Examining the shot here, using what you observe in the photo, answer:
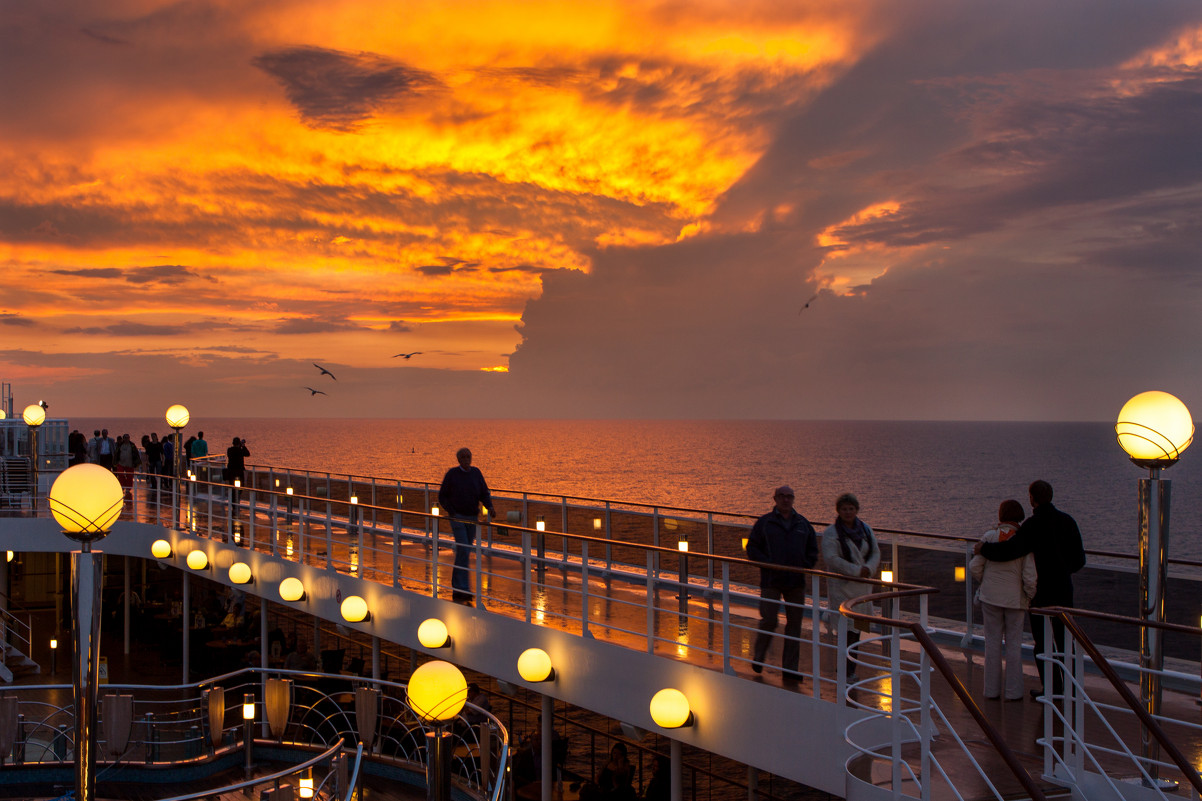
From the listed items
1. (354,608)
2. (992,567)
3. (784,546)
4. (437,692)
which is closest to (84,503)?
(437,692)

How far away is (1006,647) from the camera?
7180 millimetres

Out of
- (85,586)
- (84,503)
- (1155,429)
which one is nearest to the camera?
(85,586)

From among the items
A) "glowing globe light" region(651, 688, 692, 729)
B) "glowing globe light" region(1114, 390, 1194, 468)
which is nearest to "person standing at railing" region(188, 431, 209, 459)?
"glowing globe light" region(651, 688, 692, 729)

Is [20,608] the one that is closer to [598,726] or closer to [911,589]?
[598,726]

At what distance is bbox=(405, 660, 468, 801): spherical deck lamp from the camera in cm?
526

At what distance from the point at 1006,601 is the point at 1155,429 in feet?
5.98

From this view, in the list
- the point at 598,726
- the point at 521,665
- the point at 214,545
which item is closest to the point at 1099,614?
the point at 521,665

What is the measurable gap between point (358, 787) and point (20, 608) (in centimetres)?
1753

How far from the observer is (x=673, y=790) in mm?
8773

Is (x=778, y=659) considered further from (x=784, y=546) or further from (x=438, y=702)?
(x=438, y=702)

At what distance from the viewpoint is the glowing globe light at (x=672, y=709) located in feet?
26.2

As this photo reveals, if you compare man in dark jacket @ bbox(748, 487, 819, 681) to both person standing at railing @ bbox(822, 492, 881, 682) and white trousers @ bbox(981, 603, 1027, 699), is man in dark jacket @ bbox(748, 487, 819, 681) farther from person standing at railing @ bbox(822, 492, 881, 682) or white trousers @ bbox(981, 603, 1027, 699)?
white trousers @ bbox(981, 603, 1027, 699)

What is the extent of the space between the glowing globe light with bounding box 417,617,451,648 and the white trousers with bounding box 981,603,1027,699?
593 centimetres

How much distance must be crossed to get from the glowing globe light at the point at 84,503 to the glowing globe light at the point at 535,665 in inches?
188
